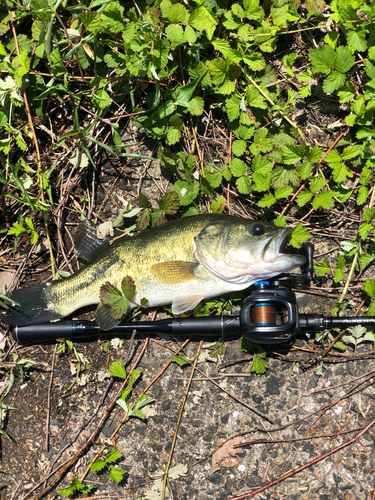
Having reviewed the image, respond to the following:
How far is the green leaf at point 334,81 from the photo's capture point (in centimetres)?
306

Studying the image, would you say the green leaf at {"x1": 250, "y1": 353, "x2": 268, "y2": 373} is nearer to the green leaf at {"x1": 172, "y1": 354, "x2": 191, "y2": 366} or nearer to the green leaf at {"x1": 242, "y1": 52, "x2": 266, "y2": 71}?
the green leaf at {"x1": 172, "y1": 354, "x2": 191, "y2": 366}

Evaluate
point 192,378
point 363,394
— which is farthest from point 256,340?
point 363,394

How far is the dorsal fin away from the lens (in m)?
3.34

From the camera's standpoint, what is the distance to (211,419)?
3398mm

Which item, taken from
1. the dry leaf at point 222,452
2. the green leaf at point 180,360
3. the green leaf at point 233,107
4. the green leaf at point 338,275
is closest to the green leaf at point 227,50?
the green leaf at point 233,107

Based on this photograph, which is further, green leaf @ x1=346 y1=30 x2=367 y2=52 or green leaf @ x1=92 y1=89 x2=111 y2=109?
green leaf @ x1=92 y1=89 x2=111 y2=109

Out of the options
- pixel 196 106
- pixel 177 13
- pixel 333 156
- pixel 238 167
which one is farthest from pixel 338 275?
pixel 177 13

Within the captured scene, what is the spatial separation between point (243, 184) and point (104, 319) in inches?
58.0

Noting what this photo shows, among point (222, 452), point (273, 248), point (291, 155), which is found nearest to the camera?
point (273, 248)

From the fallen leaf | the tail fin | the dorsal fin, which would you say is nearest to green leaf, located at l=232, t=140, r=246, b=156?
the dorsal fin

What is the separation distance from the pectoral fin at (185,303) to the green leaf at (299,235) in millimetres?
795

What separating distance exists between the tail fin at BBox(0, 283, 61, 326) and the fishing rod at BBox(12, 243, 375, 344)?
55 mm

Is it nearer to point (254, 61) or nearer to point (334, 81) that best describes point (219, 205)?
point (254, 61)

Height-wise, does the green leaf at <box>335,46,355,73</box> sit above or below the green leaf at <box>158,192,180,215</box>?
above
